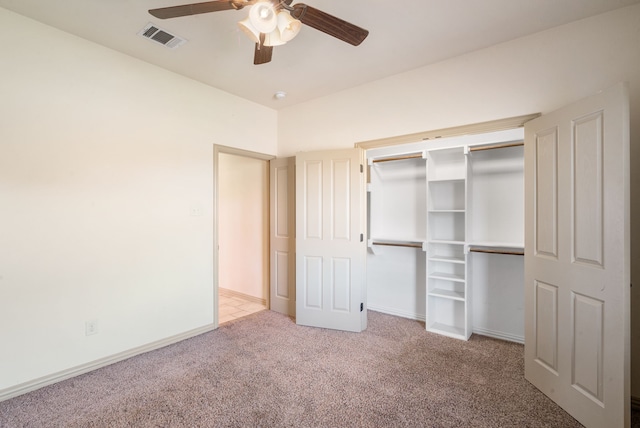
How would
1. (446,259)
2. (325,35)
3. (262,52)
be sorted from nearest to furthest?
(262,52), (325,35), (446,259)

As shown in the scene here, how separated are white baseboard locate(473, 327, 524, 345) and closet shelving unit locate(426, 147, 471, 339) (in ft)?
0.55

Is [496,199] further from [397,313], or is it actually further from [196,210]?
[196,210]

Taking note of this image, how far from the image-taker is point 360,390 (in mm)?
2170

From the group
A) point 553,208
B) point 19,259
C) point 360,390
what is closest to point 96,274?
point 19,259

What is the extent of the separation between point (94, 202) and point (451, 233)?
11.7 ft

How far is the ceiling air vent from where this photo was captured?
A: 7.76 feet

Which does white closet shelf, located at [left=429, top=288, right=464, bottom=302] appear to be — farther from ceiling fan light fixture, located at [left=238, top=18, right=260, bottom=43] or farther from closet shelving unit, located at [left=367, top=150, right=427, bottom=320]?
ceiling fan light fixture, located at [left=238, top=18, right=260, bottom=43]

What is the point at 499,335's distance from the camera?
3.01 m

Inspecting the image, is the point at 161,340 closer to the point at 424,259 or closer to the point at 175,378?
the point at 175,378

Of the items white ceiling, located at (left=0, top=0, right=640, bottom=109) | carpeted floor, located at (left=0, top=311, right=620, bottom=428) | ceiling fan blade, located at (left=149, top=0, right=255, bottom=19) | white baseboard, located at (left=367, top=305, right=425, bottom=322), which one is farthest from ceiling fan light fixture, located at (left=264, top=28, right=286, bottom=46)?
white baseboard, located at (left=367, top=305, right=425, bottom=322)

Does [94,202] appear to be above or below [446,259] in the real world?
above

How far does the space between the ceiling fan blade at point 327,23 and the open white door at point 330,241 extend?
1536 mm

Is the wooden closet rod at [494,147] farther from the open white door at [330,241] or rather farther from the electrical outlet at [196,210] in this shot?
the electrical outlet at [196,210]

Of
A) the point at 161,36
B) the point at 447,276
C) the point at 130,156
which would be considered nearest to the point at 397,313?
the point at 447,276
